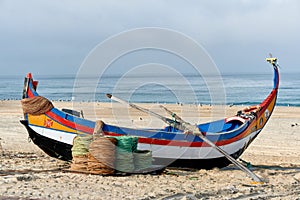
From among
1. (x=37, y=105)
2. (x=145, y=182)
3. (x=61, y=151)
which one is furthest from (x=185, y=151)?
(x=37, y=105)

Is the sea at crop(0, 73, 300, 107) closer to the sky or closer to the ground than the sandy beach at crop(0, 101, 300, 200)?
closer to the sky

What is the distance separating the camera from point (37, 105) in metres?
9.88

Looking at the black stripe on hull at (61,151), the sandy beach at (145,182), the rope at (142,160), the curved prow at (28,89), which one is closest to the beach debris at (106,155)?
the rope at (142,160)

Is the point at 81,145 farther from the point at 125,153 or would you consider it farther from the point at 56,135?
the point at 56,135

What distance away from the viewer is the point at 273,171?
35.3ft

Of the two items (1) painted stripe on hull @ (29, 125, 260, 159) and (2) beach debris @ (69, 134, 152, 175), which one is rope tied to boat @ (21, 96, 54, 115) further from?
(2) beach debris @ (69, 134, 152, 175)

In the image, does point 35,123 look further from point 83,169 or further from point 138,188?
point 138,188

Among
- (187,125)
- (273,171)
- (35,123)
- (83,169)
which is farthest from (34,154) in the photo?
(273,171)

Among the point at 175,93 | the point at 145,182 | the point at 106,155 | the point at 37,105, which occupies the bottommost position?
the point at 145,182

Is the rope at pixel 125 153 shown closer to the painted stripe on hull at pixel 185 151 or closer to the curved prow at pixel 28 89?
the painted stripe on hull at pixel 185 151

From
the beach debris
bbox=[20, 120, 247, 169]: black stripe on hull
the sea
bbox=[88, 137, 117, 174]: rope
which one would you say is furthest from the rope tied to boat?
the sea

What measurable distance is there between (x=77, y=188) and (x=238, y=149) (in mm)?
4877

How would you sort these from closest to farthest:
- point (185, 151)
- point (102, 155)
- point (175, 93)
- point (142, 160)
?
point (102, 155) < point (142, 160) < point (185, 151) < point (175, 93)

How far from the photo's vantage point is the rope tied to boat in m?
9.84
